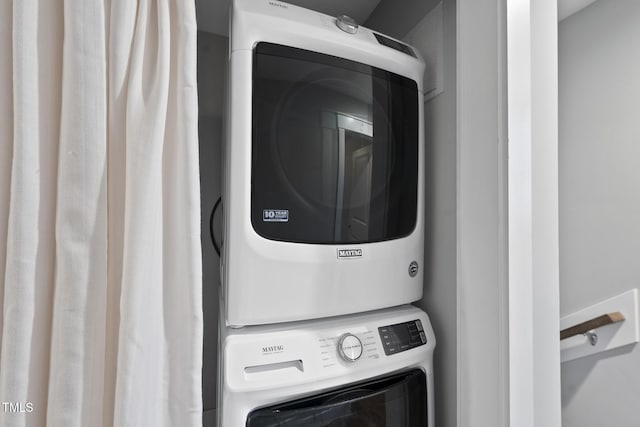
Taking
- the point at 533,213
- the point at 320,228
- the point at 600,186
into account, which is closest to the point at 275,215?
the point at 320,228

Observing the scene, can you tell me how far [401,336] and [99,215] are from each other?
853 millimetres

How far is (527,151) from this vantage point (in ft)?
2.94

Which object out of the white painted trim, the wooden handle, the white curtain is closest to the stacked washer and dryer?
the white curtain

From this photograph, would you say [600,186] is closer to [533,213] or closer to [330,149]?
[533,213]

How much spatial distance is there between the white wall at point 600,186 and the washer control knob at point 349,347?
1.50 metres

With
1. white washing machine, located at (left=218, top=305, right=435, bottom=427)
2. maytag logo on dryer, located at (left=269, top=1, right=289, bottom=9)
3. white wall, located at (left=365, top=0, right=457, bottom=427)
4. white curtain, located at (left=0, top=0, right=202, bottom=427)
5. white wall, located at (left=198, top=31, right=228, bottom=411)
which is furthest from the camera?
white wall, located at (left=198, top=31, right=228, bottom=411)

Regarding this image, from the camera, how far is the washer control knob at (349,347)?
0.88 meters

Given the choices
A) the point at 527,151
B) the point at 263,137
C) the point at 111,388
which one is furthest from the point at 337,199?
the point at 111,388

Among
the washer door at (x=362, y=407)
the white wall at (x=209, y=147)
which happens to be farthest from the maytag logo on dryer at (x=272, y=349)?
the white wall at (x=209, y=147)

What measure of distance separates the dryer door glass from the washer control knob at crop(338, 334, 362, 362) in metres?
0.27

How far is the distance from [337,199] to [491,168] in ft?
1.43

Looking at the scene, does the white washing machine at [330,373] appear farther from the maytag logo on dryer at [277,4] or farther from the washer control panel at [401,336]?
the maytag logo on dryer at [277,4]

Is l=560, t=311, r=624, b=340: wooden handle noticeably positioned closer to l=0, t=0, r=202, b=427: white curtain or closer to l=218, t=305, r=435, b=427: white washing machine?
l=218, t=305, r=435, b=427: white washing machine

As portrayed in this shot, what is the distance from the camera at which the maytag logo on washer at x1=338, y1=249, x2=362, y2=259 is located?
947 mm
